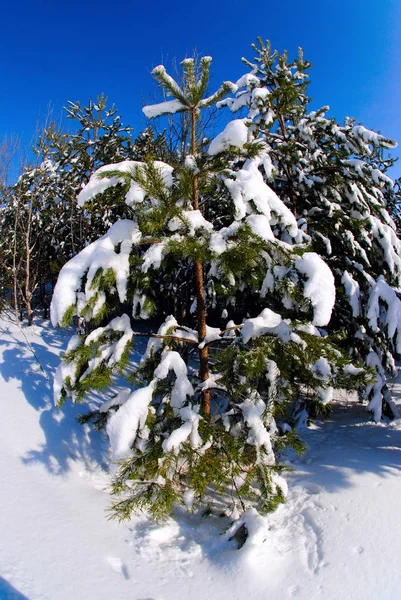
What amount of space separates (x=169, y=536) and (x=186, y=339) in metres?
1.87

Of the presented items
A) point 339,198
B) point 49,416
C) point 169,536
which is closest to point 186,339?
point 169,536

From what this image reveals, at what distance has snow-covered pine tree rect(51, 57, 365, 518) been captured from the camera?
9.71 feet

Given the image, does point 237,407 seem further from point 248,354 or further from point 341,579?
point 341,579

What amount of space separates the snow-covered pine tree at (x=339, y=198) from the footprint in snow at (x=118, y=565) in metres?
3.93

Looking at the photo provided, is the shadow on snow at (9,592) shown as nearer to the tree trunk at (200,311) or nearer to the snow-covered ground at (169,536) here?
the snow-covered ground at (169,536)

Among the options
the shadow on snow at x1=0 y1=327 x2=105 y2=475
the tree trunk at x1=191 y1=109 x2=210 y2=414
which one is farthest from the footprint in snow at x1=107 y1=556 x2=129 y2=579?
the tree trunk at x1=191 y1=109 x2=210 y2=414

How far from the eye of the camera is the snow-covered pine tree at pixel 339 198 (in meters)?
5.09

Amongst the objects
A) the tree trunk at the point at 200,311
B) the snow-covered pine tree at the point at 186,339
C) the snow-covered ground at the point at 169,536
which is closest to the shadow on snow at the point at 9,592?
the snow-covered ground at the point at 169,536

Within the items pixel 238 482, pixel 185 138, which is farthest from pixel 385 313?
pixel 185 138

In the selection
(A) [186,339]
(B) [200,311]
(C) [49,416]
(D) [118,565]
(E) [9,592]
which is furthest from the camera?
(C) [49,416]

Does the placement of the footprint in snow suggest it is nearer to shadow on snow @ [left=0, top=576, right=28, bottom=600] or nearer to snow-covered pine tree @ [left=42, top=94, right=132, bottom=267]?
shadow on snow @ [left=0, top=576, right=28, bottom=600]

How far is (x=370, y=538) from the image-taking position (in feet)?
10.2

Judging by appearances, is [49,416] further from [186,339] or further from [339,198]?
[339,198]

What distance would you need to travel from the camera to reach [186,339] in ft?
12.1
